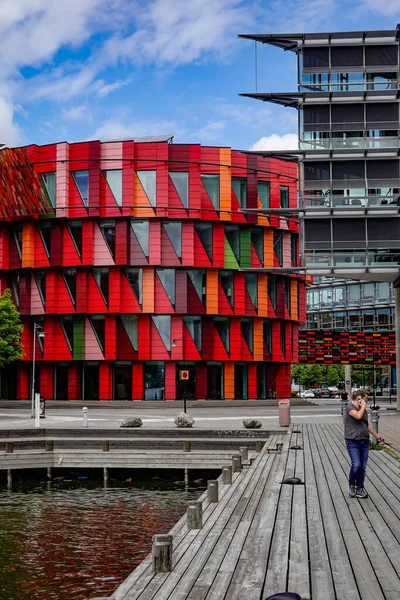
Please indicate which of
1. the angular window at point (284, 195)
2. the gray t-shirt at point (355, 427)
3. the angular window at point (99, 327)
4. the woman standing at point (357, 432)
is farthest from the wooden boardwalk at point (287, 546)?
the angular window at point (284, 195)

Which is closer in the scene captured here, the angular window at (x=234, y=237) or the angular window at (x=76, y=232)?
the angular window at (x=76, y=232)

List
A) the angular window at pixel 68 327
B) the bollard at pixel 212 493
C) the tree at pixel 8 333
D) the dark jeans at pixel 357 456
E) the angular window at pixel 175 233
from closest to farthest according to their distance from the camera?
the dark jeans at pixel 357 456 < the bollard at pixel 212 493 < the tree at pixel 8 333 < the angular window at pixel 175 233 < the angular window at pixel 68 327

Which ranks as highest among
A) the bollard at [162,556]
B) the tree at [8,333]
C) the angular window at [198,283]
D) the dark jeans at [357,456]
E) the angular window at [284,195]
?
the angular window at [284,195]

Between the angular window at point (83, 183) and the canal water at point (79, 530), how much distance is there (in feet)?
143

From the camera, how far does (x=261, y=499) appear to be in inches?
621

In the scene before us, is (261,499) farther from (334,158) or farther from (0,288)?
(0,288)

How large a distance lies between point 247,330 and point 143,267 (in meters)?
11.8

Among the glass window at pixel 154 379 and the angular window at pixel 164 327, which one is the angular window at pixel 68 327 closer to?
the glass window at pixel 154 379

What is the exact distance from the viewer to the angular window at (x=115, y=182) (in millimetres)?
69750

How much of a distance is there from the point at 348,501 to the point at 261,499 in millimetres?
1737

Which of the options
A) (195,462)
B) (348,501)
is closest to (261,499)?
(348,501)

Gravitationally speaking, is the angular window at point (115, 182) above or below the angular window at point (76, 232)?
above

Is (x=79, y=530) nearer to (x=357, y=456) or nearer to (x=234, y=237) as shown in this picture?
(x=357, y=456)

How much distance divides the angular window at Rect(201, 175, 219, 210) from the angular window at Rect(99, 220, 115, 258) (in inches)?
355
